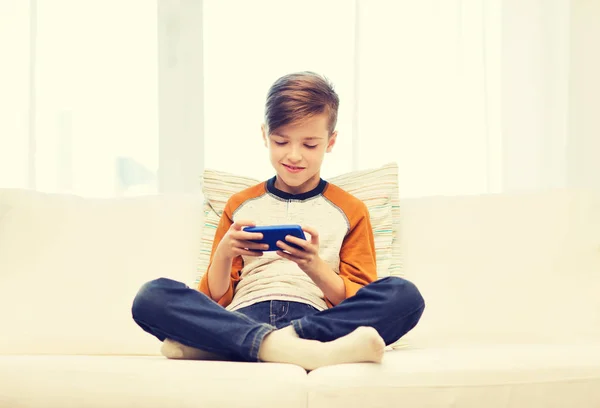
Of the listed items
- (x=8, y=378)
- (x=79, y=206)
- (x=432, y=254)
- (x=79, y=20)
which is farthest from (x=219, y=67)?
(x=8, y=378)

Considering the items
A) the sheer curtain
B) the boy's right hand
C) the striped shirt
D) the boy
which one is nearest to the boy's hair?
the boy

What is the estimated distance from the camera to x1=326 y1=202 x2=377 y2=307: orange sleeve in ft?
5.25

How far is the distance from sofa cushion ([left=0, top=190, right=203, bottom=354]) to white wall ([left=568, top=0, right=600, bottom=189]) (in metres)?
1.61

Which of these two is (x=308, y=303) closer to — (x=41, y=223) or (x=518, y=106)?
(x=41, y=223)

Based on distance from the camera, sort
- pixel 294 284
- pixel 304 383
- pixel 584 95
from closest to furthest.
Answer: pixel 304 383, pixel 294 284, pixel 584 95

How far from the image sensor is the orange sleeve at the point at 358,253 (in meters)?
1.60

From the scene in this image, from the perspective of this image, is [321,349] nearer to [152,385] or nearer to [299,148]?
[152,385]

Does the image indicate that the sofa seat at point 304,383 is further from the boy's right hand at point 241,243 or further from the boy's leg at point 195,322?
the boy's right hand at point 241,243

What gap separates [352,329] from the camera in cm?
130

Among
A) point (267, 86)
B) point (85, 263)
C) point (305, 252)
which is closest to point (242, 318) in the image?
point (305, 252)

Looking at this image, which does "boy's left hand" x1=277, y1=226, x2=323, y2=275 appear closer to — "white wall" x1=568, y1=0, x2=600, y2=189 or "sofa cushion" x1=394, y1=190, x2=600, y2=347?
"sofa cushion" x1=394, y1=190, x2=600, y2=347

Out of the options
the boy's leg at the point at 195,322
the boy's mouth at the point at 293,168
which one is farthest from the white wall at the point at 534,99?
the boy's leg at the point at 195,322

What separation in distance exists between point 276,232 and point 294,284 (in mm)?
287

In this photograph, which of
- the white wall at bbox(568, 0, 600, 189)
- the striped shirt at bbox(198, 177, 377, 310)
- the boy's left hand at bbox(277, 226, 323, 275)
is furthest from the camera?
the white wall at bbox(568, 0, 600, 189)
